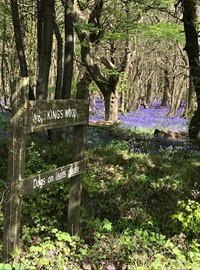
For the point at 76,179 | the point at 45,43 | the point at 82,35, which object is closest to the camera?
the point at 76,179

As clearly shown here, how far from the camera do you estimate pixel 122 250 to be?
16.3 feet

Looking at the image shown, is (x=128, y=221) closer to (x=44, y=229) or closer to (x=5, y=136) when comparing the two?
(x=44, y=229)

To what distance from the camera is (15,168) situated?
383cm

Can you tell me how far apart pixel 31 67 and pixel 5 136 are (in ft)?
23.4

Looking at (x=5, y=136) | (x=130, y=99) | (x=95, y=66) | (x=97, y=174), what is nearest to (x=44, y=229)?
(x=97, y=174)

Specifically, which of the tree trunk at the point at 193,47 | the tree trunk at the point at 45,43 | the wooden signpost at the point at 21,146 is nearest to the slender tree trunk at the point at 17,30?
the tree trunk at the point at 45,43

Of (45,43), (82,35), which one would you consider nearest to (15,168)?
(45,43)

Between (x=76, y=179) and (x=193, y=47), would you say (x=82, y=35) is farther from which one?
(x=76, y=179)

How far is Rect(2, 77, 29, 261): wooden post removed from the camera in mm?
3719

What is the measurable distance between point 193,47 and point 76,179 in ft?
24.8

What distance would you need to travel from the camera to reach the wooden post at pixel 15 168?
372 cm

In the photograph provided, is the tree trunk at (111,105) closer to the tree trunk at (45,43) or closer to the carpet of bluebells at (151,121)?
the carpet of bluebells at (151,121)

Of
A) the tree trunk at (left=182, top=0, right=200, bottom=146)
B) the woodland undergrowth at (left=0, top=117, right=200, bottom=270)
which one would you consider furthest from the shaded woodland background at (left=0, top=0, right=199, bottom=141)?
the woodland undergrowth at (left=0, top=117, right=200, bottom=270)

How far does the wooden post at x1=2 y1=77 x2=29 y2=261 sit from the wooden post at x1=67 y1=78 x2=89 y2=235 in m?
1.33
